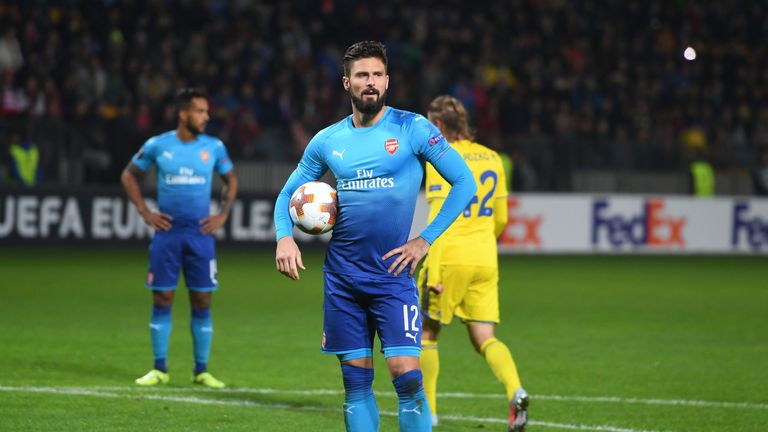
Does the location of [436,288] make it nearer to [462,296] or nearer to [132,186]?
[462,296]

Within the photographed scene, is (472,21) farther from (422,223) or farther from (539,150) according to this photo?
(422,223)

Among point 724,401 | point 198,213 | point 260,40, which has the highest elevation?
point 260,40

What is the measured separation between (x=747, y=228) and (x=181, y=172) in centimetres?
1801

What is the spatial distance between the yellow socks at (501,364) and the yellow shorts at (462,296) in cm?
23

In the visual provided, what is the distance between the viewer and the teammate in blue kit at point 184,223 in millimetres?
9828

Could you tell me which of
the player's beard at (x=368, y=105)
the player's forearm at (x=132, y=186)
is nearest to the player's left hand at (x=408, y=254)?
the player's beard at (x=368, y=105)

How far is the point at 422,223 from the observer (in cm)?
2231

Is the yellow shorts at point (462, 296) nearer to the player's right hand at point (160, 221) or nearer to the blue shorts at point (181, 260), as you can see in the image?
the blue shorts at point (181, 260)

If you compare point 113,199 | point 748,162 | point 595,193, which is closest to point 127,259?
point 113,199

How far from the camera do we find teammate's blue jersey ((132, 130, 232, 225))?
33.1 ft

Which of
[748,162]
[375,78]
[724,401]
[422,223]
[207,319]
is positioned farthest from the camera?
[748,162]

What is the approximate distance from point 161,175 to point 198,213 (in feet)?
Result: 1.50

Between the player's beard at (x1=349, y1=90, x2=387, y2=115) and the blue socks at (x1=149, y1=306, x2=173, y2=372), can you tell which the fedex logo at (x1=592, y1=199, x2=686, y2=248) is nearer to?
the blue socks at (x1=149, y1=306, x2=173, y2=372)

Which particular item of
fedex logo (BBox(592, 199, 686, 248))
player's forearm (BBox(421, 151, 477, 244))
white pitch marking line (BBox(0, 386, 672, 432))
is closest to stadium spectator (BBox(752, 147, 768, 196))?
fedex logo (BBox(592, 199, 686, 248))
